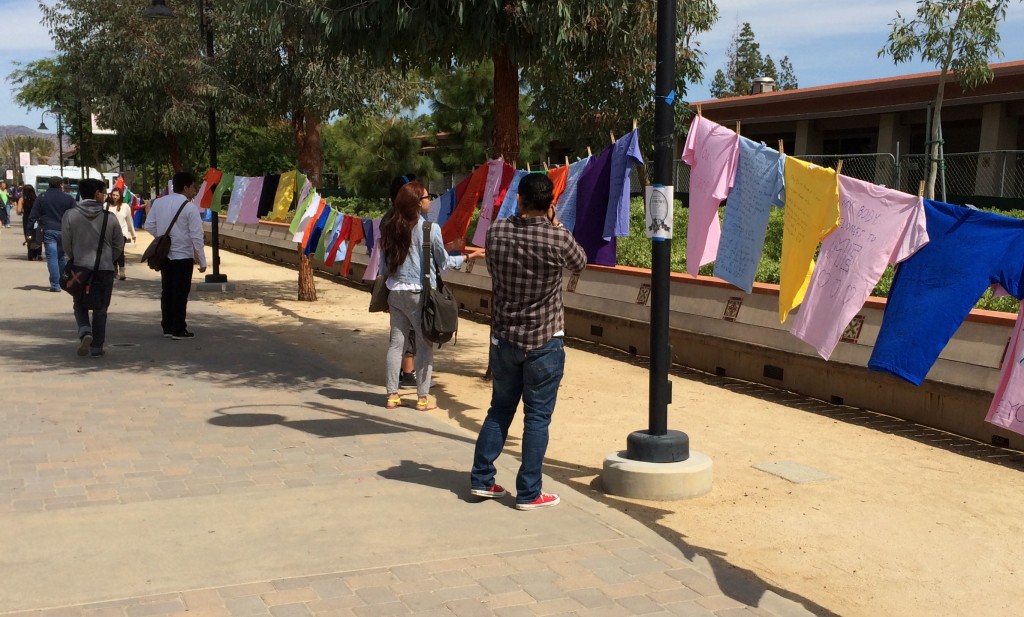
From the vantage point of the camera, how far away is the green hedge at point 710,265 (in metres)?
10.0

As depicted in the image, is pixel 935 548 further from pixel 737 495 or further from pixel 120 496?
pixel 120 496

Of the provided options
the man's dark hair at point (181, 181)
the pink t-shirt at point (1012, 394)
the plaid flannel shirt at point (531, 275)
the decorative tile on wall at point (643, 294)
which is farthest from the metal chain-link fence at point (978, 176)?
the plaid flannel shirt at point (531, 275)

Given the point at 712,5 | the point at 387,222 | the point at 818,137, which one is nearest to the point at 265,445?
the point at 387,222

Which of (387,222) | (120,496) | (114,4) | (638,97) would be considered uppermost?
(114,4)

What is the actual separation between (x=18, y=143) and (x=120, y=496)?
587 feet

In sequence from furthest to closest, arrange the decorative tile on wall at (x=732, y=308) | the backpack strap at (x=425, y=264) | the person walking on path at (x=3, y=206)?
the person walking on path at (x=3, y=206) < the decorative tile on wall at (x=732, y=308) < the backpack strap at (x=425, y=264)

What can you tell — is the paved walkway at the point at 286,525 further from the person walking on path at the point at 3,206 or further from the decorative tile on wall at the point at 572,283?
the person walking on path at the point at 3,206

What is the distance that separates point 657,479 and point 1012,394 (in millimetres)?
1954

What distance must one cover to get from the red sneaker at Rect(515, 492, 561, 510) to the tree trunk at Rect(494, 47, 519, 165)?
16.1 feet

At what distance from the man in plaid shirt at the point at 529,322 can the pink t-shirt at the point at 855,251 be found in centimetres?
189

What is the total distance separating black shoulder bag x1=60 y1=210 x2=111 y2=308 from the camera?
1034cm

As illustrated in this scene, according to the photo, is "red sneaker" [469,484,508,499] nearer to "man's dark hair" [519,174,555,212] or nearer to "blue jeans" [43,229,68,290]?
"man's dark hair" [519,174,555,212]

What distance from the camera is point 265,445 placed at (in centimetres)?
695

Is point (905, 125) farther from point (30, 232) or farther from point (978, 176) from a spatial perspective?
point (30, 232)
